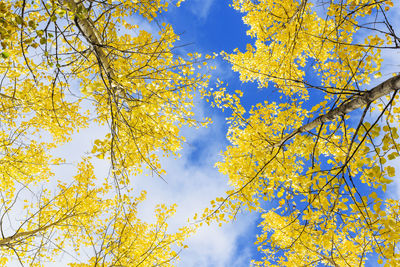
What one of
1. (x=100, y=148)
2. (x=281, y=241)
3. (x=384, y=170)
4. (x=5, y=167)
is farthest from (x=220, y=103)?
(x=5, y=167)

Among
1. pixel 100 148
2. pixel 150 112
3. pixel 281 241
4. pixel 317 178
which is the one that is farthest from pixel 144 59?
pixel 281 241

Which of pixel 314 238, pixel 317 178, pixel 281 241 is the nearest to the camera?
pixel 317 178

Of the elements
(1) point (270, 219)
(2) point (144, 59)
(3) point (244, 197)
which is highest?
(2) point (144, 59)

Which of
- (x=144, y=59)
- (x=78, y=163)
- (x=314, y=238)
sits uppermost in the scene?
(x=144, y=59)

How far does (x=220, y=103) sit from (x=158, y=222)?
4.01 meters

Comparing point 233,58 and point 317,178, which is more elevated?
point 233,58

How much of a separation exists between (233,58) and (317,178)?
6.51 meters

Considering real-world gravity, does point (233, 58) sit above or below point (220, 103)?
above

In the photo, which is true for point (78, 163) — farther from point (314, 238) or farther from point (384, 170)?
point (384, 170)

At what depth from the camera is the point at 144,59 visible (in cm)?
407

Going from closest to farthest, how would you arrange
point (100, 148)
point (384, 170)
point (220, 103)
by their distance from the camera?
1. point (384, 170)
2. point (100, 148)
3. point (220, 103)

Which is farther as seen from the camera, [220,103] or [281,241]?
[281,241]

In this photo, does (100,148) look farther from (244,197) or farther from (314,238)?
(314,238)

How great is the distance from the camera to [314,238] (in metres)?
3.59
